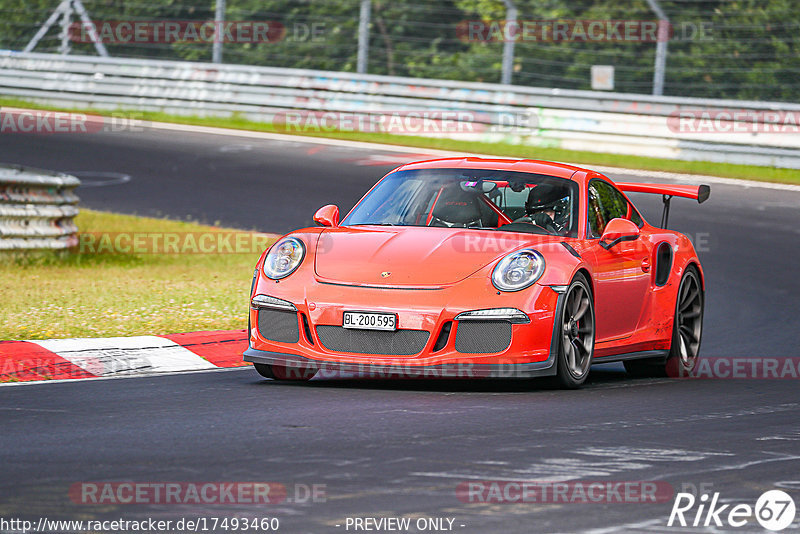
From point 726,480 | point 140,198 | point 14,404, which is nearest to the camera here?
point 726,480

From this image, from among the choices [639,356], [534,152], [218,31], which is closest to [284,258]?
[639,356]

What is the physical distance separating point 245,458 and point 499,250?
2.65 meters

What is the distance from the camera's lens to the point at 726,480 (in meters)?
5.34

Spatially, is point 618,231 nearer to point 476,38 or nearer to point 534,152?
point 534,152

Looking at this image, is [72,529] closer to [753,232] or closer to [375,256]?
[375,256]

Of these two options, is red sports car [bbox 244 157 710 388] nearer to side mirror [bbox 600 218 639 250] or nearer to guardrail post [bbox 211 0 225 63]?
side mirror [bbox 600 218 639 250]

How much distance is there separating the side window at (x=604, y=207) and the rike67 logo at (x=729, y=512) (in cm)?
358

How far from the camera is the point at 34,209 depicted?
13.5m

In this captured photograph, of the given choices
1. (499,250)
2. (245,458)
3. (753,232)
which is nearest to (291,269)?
(499,250)

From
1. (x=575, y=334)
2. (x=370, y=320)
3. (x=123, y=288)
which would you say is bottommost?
(x=123, y=288)

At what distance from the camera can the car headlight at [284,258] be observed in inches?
307

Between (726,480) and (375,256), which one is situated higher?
(375,256)

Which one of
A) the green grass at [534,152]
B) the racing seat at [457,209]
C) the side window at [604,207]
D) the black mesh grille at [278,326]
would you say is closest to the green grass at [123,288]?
the black mesh grille at [278,326]

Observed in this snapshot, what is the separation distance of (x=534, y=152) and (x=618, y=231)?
13.6 metres
